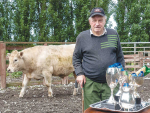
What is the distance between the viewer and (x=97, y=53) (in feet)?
8.70

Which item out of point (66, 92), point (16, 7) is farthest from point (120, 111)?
point (16, 7)

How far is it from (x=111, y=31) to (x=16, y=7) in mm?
12721

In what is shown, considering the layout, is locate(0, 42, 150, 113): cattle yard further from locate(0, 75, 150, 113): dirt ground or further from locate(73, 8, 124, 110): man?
locate(73, 8, 124, 110): man

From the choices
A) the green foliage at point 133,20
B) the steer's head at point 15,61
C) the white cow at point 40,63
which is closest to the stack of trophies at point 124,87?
the white cow at point 40,63

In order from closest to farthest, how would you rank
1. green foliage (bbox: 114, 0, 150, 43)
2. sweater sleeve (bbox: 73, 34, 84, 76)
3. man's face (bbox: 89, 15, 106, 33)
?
man's face (bbox: 89, 15, 106, 33), sweater sleeve (bbox: 73, 34, 84, 76), green foliage (bbox: 114, 0, 150, 43)

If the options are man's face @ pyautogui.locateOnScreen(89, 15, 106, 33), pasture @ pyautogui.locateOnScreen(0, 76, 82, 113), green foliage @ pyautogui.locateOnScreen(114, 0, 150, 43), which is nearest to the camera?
man's face @ pyautogui.locateOnScreen(89, 15, 106, 33)

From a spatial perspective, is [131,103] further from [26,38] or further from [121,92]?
[26,38]

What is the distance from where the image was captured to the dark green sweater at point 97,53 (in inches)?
104

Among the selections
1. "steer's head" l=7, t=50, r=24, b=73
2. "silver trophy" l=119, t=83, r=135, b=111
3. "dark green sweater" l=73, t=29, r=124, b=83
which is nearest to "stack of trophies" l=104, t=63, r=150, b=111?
"silver trophy" l=119, t=83, r=135, b=111

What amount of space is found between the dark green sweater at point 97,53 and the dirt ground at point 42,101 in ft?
7.94

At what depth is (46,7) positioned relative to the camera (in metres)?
15.1

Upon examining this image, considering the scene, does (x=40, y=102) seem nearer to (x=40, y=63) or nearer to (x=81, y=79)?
(x=40, y=63)

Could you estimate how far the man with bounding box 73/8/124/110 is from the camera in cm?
262

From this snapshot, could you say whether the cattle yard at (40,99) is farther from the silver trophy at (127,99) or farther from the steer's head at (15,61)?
the silver trophy at (127,99)
